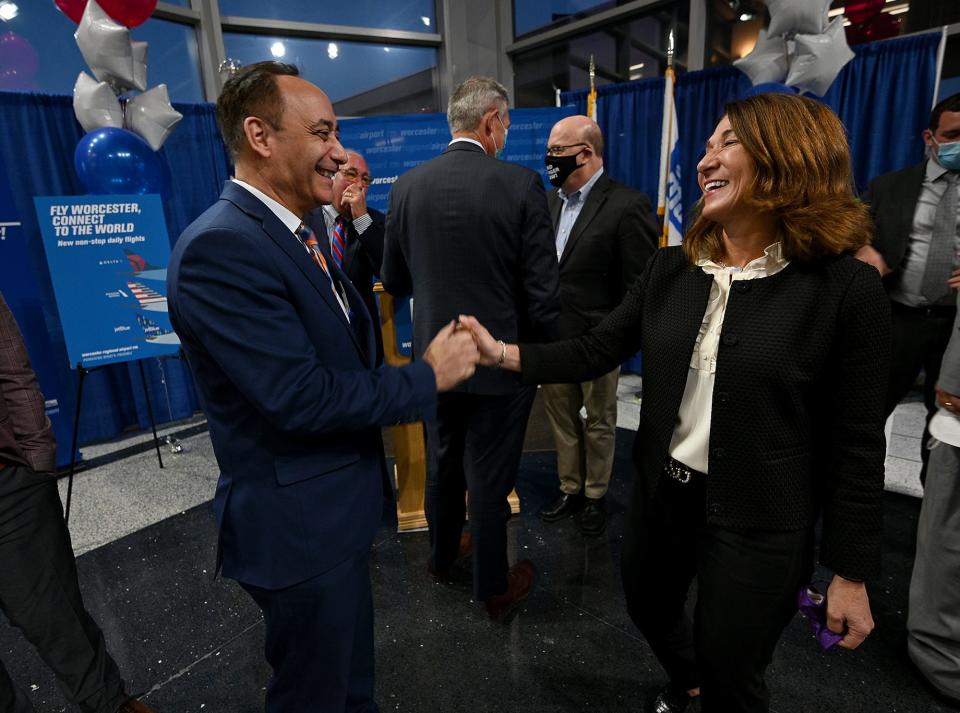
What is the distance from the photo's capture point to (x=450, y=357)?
1190mm

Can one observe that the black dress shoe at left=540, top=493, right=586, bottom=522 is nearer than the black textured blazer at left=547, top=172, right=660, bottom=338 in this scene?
No

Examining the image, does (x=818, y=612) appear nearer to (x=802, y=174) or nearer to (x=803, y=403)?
(x=803, y=403)

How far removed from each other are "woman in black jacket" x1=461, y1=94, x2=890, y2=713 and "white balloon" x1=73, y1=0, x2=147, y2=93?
140 inches

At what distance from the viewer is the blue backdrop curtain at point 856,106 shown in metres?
3.58

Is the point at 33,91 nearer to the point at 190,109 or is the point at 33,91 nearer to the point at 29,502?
the point at 190,109

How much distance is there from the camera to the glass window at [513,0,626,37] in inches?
200

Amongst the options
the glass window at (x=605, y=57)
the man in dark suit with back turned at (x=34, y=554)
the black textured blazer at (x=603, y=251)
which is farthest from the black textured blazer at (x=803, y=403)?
the glass window at (x=605, y=57)

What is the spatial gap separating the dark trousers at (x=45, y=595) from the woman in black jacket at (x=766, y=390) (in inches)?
61.6

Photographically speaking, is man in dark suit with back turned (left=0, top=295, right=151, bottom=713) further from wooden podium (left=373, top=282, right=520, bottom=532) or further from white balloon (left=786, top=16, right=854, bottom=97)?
white balloon (left=786, top=16, right=854, bottom=97)

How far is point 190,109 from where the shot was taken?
4.18 metres

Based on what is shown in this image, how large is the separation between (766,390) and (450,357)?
643 millimetres

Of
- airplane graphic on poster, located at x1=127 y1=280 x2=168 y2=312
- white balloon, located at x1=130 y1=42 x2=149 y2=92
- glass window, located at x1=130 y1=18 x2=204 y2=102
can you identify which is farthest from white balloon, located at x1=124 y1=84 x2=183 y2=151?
airplane graphic on poster, located at x1=127 y1=280 x2=168 y2=312

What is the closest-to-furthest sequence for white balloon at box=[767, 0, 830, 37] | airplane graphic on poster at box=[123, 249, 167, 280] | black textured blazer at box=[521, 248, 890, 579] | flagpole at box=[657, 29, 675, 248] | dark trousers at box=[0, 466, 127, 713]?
black textured blazer at box=[521, 248, 890, 579] → dark trousers at box=[0, 466, 127, 713] → white balloon at box=[767, 0, 830, 37] → airplane graphic on poster at box=[123, 249, 167, 280] → flagpole at box=[657, 29, 675, 248]

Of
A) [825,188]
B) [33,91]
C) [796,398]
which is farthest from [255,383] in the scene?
[33,91]
